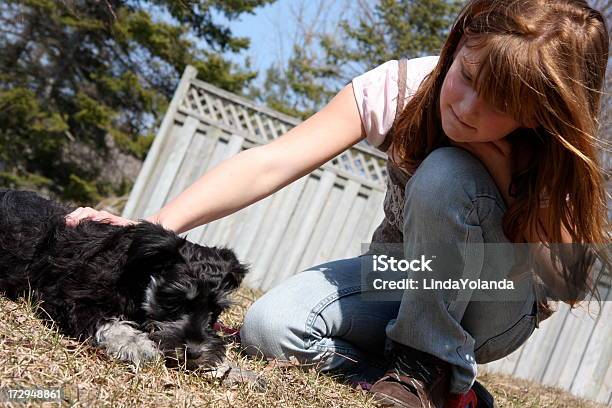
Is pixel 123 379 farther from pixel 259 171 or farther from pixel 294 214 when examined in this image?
pixel 294 214

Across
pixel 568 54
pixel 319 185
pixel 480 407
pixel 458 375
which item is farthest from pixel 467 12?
pixel 319 185

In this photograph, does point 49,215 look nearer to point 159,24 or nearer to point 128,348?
point 128,348

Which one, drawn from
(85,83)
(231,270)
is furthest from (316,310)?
(85,83)

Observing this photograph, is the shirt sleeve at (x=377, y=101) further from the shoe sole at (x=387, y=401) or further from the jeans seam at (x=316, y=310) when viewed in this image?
the shoe sole at (x=387, y=401)

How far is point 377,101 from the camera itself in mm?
3145

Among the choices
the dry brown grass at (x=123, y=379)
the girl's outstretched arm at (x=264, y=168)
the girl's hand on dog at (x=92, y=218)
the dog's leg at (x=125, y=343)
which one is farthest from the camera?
the girl's hand on dog at (x=92, y=218)

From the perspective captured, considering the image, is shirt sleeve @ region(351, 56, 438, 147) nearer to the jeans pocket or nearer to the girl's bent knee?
the girl's bent knee

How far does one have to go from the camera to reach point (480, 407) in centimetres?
307

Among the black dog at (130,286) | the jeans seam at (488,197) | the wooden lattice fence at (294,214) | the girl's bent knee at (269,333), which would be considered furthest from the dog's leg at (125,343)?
the wooden lattice fence at (294,214)

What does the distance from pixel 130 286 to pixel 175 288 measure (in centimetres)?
19

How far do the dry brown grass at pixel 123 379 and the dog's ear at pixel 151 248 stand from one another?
0.38 meters

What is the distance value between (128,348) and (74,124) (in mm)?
12536

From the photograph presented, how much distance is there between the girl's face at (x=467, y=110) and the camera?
8.63 ft

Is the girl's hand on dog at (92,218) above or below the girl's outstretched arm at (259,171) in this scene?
below
